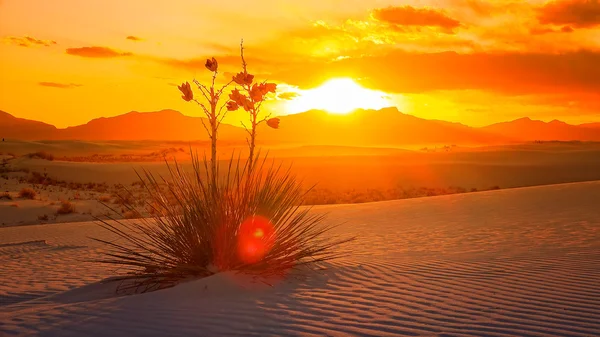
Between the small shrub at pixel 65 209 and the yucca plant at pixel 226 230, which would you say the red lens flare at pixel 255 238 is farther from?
the small shrub at pixel 65 209

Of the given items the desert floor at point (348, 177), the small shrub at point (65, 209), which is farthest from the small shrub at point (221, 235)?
the small shrub at point (65, 209)

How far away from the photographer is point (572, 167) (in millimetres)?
39656

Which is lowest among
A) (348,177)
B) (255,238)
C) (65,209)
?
(65,209)

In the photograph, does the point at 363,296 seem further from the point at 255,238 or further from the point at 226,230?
the point at 226,230

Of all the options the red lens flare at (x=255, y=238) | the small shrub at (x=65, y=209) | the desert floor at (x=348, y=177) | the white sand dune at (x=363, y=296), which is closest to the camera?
the white sand dune at (x=363, y=296)

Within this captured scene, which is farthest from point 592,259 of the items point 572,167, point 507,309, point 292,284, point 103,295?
point 572,167

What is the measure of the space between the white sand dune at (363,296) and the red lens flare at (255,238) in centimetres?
33

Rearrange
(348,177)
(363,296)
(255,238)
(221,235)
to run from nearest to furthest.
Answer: (363,296) < (221,235) < (255,238) < (348,177)

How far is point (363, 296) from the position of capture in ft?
19.2

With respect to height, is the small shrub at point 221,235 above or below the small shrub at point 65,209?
above

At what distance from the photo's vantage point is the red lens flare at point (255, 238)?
22.0ft

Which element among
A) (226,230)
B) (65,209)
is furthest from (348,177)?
(226,230)

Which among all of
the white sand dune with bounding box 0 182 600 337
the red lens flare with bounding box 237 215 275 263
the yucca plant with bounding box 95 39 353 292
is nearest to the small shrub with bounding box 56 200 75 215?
the white sand dune with bounding box 0 182 600 337

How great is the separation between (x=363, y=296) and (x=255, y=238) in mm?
1478
